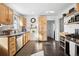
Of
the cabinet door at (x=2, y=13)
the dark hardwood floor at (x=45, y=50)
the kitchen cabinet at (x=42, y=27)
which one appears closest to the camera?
the cabinet door at (x=2, y=13)

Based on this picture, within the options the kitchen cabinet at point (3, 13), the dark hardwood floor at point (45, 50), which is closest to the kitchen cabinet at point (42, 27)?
the dark hardwood floor at point (45, 50)

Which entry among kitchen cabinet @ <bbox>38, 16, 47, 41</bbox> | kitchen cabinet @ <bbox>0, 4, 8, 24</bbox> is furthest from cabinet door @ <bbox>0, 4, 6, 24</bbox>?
kitchen cabinet @ <bbox>38, 16, 47, 41</bbox>

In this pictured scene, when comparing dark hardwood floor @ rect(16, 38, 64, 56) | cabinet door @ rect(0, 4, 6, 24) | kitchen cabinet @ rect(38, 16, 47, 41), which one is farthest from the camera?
kitchen cabinet @ rect(38, 16, 47, 41)

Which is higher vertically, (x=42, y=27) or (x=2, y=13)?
(x=2, y=13)

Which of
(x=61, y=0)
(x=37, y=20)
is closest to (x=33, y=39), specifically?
(x=37, y=20)

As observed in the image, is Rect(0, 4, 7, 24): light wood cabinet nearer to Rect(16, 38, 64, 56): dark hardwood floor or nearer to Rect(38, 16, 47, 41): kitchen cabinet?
Rect(16, 38, 64, 56): dark hardwood floor

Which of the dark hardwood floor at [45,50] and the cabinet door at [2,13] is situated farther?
the dark hardwood floor at [45,50]

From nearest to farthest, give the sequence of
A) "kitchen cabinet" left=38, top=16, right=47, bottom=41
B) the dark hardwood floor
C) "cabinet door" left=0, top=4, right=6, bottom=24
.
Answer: "cabinet door" left=0, top=4, right=6, bottom=24 < the dark hardwood floor < "kitchen cabinet" left=38, top=16, right=47, bottom=41

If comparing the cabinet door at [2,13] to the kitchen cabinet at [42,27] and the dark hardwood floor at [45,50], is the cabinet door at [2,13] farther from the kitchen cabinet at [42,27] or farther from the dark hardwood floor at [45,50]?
the kitchen cabinet at [42,27]

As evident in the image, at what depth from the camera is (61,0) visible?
2424 millimetres

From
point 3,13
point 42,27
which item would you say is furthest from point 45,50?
point 42,27

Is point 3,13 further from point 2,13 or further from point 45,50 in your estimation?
point 45,50

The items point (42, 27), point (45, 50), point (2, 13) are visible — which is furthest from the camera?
point (42, 27)

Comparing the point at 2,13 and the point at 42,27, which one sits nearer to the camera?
the point at 2,13
